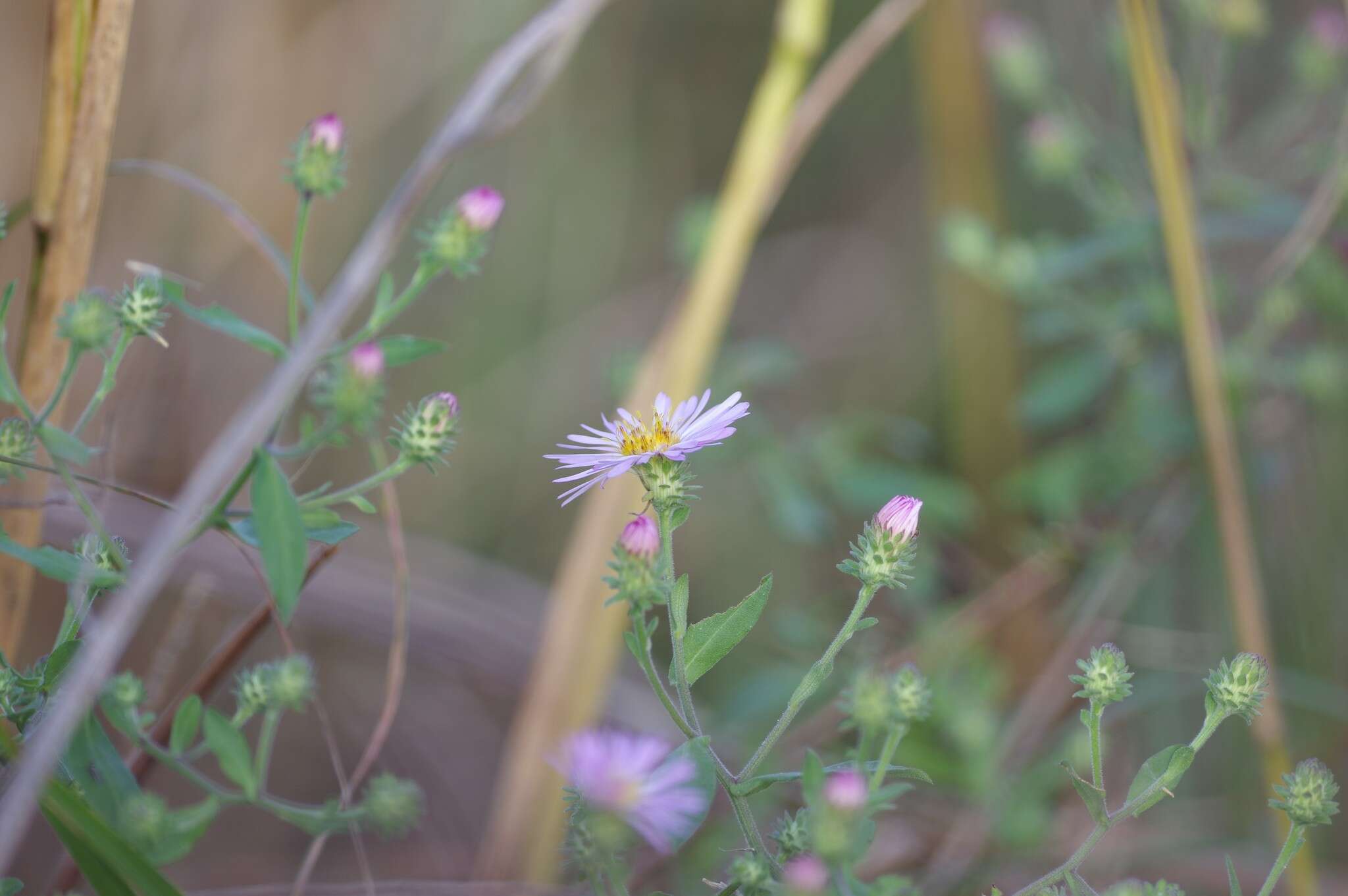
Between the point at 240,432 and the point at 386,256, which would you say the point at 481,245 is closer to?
the point at 386,256

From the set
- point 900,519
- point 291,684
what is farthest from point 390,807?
point 900,519

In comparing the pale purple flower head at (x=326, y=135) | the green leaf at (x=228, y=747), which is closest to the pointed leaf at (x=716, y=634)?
the green leaf at (x=228, y=747)

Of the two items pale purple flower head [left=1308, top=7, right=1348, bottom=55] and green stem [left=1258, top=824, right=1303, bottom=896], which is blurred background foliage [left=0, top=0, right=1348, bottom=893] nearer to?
pale purple flower head [left=1308, top=7, right=1348, bottom=55]

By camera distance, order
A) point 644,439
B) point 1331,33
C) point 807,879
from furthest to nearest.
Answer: point 1331,33 < point 644,439 < point 807,879

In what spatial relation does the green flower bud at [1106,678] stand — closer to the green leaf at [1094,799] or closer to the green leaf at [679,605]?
the green leaf at [1094,799]

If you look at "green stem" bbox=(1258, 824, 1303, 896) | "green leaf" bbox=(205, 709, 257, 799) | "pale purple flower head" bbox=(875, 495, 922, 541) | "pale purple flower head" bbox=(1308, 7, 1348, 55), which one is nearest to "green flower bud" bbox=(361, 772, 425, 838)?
"green leaf" bbox=(205, 709, 257, 799)

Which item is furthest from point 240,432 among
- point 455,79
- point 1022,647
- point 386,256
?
point 455,79

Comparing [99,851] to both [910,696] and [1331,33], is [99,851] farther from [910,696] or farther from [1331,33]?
[1331,33]
